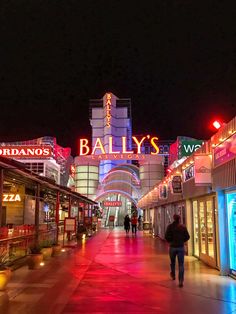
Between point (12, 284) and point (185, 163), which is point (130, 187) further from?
point (12, 284)

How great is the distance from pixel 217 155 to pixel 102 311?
568cm

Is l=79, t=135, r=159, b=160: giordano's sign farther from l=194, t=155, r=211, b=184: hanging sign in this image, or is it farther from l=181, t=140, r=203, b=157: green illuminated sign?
l=194, t=155, r=211, b=184: hanging sign

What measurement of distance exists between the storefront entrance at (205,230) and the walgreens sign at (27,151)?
4678 centimetres

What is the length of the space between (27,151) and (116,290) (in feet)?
174

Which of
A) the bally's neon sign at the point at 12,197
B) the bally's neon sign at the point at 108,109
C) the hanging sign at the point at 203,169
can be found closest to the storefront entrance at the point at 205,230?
the hanging sign at the point at 203,169

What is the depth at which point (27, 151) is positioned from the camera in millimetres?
60125

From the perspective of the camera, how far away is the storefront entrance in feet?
40.9

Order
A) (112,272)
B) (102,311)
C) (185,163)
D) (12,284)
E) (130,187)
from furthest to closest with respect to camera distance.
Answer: (130,187)
(185,163)
(112,272)
(12,284)
(102,311)

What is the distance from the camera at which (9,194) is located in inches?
875

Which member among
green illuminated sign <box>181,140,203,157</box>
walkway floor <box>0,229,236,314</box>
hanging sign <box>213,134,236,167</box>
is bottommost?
walkway floor <box>0,229,236,314</box>

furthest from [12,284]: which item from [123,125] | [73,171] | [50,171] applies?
[123,125]

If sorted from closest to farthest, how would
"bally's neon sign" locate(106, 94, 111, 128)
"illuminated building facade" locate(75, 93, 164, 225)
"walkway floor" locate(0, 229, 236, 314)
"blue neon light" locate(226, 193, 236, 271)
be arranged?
1. "walkway floor" locate(0, 229, 236, 314)
2. "blue neon light" locate(226, 193, 236, 271)
3. "illuminated building facade" locate(75, 93, 164, 225)
4. "bally's neon sign" locate(106, 94, 111, 128)

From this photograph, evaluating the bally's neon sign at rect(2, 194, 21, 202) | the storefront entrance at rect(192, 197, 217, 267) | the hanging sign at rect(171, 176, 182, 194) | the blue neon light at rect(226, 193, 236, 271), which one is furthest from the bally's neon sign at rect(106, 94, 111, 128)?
the blue neon light at rect(226, 193, 236, 271)

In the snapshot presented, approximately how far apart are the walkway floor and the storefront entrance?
1.65ft
